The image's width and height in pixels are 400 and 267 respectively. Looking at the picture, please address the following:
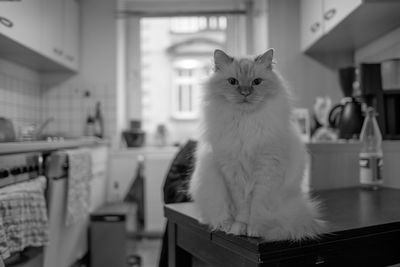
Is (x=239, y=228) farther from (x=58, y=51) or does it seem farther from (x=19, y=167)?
(x=58, y=51)

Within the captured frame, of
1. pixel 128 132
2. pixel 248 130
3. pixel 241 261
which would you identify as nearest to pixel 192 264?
pixel 241 261

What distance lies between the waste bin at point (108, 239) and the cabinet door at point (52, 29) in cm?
129

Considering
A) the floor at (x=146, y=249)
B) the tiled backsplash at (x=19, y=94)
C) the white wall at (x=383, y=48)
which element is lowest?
the floor at (x=146, y=249)

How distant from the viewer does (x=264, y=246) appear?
2.44 ft

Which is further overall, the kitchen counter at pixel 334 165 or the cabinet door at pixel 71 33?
the cabinet door at pixel 71 33

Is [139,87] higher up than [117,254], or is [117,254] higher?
[139,87]

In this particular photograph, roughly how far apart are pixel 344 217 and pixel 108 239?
2146 mm

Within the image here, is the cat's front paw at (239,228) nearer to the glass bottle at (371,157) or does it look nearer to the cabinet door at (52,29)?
the glass bottle at (371,157)

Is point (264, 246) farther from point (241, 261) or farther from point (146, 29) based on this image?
point (146, 29)

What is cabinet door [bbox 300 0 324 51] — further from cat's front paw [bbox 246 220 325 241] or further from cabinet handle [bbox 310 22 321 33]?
cat's front paw [bbox 246 220 325 241]

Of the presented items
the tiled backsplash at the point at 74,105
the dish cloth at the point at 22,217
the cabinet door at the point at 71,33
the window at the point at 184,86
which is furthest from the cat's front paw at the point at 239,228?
the window at the point at 184,86

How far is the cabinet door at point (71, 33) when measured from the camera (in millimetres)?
3191

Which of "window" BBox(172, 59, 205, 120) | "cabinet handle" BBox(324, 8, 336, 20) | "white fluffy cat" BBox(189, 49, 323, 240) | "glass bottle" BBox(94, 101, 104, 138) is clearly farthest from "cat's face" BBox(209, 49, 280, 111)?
"window" BBox(172, 59, 205, 120)

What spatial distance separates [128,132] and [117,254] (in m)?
1.24
